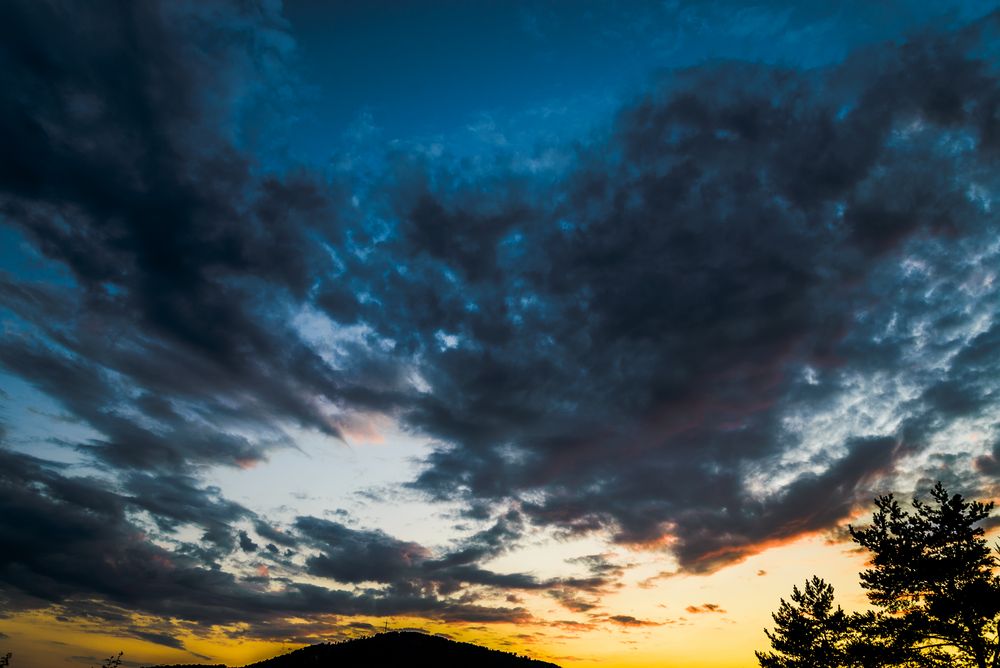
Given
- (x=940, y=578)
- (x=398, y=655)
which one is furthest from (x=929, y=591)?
(x=398, y=655)

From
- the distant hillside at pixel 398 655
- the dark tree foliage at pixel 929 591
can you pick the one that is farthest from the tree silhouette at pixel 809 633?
the distant hillside at pixel 398 655

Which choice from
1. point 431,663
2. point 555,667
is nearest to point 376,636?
point 431,663

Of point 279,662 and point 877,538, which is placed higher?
point 877,538

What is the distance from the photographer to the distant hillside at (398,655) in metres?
122

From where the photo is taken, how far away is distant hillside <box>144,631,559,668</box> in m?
122

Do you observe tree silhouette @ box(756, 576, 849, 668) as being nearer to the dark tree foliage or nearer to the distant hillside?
the dark tree foliage

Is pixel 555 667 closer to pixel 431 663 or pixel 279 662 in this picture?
pixel 431 663

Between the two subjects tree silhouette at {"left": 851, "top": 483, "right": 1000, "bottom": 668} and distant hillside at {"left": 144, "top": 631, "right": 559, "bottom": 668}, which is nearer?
tree silhouette at {"left": 851, "top": 483, "right": 1000, "bottom": 668}

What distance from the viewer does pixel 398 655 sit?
412 ft

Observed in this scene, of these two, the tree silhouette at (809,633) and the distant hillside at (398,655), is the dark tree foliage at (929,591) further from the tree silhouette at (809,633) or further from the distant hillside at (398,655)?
the distant hillside at (398,655)

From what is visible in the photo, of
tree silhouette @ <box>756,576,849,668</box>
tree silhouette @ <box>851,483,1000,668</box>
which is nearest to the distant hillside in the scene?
tree silhouette @ <box>756,576,849,668</box>

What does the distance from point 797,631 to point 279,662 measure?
133 m

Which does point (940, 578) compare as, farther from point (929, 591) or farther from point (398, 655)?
point (398, 655)

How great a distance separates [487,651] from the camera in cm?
14212
